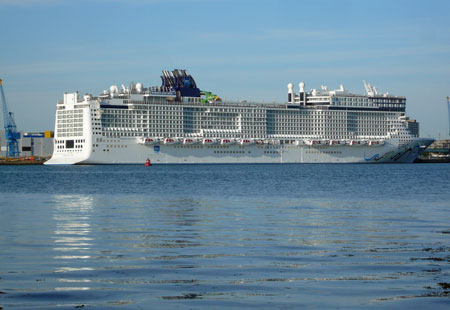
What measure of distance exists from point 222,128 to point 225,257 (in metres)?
113

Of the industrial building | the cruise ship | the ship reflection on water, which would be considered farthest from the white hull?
the ship reflection on water

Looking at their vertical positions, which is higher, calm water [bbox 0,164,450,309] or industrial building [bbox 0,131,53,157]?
industrial building [bbox 0,131,53,157]

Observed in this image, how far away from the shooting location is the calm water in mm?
13188

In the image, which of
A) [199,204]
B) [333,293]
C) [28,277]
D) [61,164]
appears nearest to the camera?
[333,293]

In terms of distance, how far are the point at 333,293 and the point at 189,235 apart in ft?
31.0

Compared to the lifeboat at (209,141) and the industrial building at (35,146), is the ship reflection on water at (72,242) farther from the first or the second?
the industrial building at (35,146)

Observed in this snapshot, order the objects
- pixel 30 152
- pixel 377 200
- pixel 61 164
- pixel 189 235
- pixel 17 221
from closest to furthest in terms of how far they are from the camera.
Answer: pixel 189 235 < pixel 17 221 < pixel 377 200 < pixel 61 164 < pixel 30 152

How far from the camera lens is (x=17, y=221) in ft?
87.3

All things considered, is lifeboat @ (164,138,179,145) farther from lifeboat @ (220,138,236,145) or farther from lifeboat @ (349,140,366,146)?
lifeboat @ (349,140,366,146)

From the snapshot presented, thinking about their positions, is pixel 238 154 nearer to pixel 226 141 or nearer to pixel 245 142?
pixel 245 142

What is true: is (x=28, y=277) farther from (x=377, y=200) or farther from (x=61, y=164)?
(x=61, y=164)

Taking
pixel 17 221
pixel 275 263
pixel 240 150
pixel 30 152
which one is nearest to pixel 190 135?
pixel 240 150

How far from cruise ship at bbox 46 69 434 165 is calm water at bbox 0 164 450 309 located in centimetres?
8270

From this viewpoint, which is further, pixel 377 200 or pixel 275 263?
pixel 377 200
